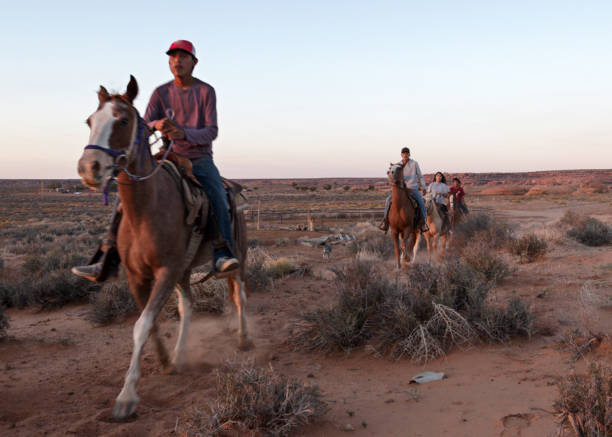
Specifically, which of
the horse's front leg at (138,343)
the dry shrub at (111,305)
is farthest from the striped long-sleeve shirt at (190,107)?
the dry shrub at (111,305)

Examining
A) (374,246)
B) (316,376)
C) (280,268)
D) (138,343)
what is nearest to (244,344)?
(316,376)

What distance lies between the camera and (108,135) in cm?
354

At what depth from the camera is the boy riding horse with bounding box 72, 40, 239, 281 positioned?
4633mm

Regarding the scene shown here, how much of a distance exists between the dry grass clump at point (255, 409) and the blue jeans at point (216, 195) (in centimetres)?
157

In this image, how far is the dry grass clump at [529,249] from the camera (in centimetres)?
1151

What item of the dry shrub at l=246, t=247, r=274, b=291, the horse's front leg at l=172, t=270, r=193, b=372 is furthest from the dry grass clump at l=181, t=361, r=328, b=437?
the dry shrub at l=246, t=247, r=274, b=291

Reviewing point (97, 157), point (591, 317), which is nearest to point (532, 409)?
point (591, 317)

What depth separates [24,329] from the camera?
766 cm

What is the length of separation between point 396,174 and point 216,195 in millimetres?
6652

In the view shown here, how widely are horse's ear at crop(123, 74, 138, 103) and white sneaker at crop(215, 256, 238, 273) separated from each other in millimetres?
1788

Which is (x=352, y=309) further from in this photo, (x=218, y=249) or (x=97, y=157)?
(x=97, y=157)

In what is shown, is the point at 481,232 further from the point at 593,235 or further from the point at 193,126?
the point at 193,126

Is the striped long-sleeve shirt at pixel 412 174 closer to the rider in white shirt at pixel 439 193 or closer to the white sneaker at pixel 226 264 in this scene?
the rider in white shirt at pixel 439 193

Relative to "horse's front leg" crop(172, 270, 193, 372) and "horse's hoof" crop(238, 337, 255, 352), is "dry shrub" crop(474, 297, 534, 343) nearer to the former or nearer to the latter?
"horse's hoof" crop(238, 337, 255, 352)
